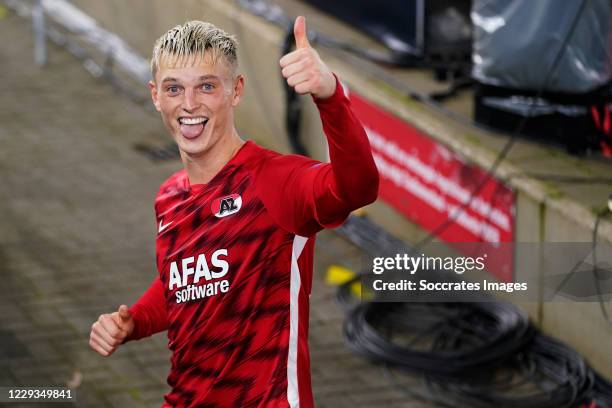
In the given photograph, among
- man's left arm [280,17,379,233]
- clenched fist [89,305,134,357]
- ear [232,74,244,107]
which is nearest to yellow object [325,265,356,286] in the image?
clenched fist [89,305,134,357]

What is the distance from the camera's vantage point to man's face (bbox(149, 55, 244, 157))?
421 centimetres

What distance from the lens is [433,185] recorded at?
8914 mm

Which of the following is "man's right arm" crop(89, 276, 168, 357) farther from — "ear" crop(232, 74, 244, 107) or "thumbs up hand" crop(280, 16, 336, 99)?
"thumbs up hand" crop(280, 16, 336, 99)

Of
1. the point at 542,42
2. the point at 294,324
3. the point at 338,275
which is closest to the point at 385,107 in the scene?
the point at 338,275

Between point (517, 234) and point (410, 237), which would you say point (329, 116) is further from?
point (410, 237)

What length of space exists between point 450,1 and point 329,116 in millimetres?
6735


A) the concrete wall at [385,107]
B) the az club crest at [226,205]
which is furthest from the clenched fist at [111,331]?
the concrete wall at [385,107]

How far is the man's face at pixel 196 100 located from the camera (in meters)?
4.21

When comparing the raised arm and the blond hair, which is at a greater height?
the blond hair

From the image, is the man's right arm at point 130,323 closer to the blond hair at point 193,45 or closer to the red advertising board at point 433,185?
the blond hair at point 193,45

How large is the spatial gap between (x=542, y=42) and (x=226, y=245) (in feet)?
15.3

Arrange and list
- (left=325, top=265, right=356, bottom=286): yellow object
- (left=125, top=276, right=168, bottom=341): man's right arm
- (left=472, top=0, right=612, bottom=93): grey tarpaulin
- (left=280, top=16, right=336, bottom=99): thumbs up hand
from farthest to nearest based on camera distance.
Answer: (left=325, top=265, right=356, bottom=286): yellow object < (left=472, top=0, right=612, bottom=93): grey tarpaulin < (left=125, top=276, right=168, bottom=341): man's right arm < (left=280, top=16, right=336, bottom=99): thumbs up hand

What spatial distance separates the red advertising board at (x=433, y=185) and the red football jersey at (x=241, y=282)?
12.9ft

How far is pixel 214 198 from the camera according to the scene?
4.32m
